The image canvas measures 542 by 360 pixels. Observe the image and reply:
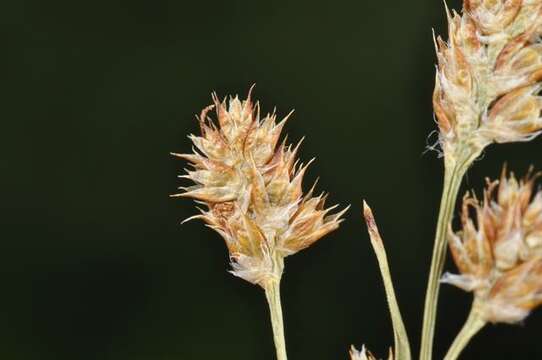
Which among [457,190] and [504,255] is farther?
[457,190]

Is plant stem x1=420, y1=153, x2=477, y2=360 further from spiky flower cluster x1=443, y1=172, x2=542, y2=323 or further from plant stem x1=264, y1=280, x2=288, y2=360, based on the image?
plant stem x1=264, y1=280, x2=288, y2=360

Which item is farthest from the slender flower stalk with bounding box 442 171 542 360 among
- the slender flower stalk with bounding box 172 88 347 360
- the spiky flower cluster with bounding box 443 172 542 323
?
the slender flower stalk with bounding box 172 88 347 360

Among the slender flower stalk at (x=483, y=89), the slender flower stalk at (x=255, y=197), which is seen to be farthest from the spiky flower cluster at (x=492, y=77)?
the slender flower stalk at (x=255, y=197)

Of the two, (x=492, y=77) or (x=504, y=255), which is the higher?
(x=492, y=77)

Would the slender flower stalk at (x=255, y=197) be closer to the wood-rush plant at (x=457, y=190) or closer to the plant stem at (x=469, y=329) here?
the wood-rush plant at (x=457, y=190)

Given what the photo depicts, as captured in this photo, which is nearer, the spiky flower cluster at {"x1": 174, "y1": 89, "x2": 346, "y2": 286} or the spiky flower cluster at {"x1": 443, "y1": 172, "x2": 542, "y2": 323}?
the spiky flower cluster at {"x1": 443, "y1": 172, "x2": 542, "y2": 323}

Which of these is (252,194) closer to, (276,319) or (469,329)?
(276,319)

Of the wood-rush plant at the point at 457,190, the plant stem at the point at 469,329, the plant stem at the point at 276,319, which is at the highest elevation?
the wood-rush plant at the point at 457,190

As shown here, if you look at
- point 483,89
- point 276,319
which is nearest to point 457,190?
point 483,89
